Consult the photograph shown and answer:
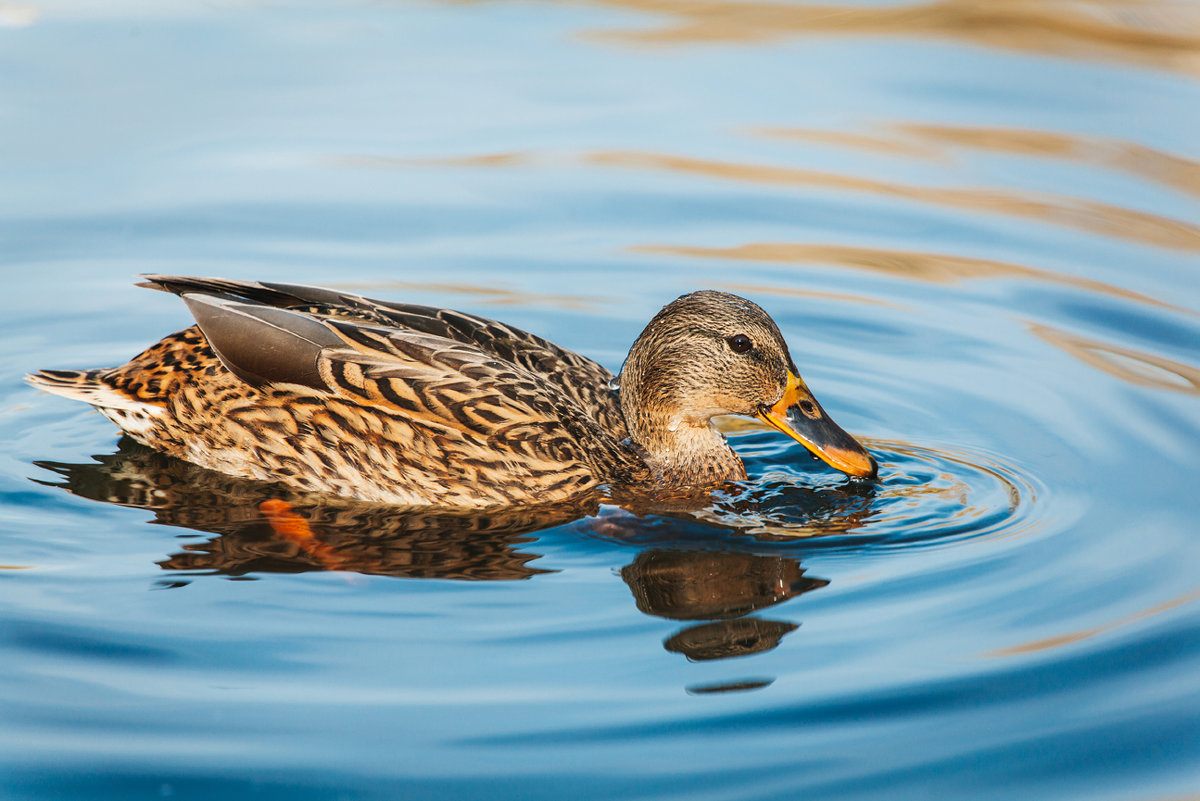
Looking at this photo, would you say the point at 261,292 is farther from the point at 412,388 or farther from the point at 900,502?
the point at 900,502

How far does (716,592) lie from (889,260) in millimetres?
4559

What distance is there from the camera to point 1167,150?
36.2 feet

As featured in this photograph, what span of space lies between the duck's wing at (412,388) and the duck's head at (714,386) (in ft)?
1.70

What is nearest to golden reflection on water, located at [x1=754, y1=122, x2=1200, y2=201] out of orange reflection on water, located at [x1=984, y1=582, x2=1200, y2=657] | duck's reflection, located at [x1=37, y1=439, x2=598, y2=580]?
duck's reflection, located at [x1=37, y1=439, x2=598, y2=580]

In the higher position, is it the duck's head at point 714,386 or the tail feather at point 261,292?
the tail feather at point 261,292

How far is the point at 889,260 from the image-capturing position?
9.73 m

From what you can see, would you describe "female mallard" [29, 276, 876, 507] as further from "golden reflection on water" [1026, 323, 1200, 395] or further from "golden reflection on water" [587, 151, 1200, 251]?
"golden reflection on water" [587, 151, 1200, 251]

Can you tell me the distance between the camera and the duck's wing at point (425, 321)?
6871 mm

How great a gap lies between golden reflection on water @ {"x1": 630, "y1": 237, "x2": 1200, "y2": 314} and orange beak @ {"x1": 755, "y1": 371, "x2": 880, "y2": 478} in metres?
2.54

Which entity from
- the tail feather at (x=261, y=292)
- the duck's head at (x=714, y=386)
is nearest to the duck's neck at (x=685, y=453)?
the duck's head at (x=714, y=386)

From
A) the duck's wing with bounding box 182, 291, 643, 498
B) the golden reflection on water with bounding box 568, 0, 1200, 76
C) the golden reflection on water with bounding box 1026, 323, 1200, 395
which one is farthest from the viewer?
the golden reflection on water with bounding box 568, 0, 1200, 76

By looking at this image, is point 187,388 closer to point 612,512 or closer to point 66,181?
point 612,512

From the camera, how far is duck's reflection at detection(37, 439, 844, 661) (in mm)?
5648

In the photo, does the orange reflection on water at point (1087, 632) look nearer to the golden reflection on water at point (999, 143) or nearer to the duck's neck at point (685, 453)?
the duck's neck at point (685, 453)
